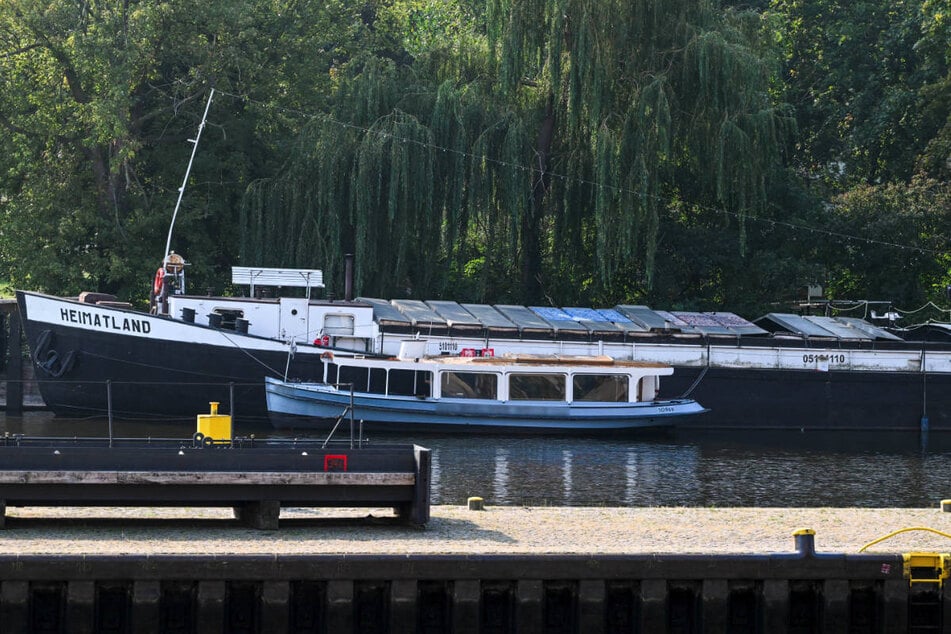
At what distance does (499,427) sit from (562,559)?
23.2 m

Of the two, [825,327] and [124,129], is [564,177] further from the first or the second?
[124,129]

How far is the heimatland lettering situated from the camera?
36.4 metres

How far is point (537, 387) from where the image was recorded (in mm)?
37375

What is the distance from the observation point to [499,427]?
36625 mm

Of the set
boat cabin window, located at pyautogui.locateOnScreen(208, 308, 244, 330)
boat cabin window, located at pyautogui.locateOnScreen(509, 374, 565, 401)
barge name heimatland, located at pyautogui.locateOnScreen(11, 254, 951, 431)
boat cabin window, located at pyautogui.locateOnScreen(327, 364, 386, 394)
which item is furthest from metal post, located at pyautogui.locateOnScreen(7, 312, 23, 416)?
boat cabin window, located at pyautogui.locateOnScreen(509, 374, 565, 401)

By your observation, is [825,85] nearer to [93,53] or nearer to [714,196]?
[714,196]

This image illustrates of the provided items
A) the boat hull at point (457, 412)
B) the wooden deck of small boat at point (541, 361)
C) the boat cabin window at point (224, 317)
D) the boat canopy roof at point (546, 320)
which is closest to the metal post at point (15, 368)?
the boat cabin window at point (224, 317)

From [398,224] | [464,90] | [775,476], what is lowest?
[775,476]

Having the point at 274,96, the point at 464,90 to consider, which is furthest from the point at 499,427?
the point at 274,96

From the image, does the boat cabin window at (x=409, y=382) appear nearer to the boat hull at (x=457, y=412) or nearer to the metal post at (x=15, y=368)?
the boat hull at (x=457, y=412)

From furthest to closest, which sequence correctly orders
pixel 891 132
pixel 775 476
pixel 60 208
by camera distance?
pixel 891 132, pixel 60 208, pixel 775 476

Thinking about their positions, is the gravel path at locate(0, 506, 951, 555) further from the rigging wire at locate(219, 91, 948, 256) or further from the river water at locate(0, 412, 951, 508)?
the rigging wire at locate(219, 91, 948, 256)

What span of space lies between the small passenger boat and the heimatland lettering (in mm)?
4036

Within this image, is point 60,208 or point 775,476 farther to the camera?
point 60,208
